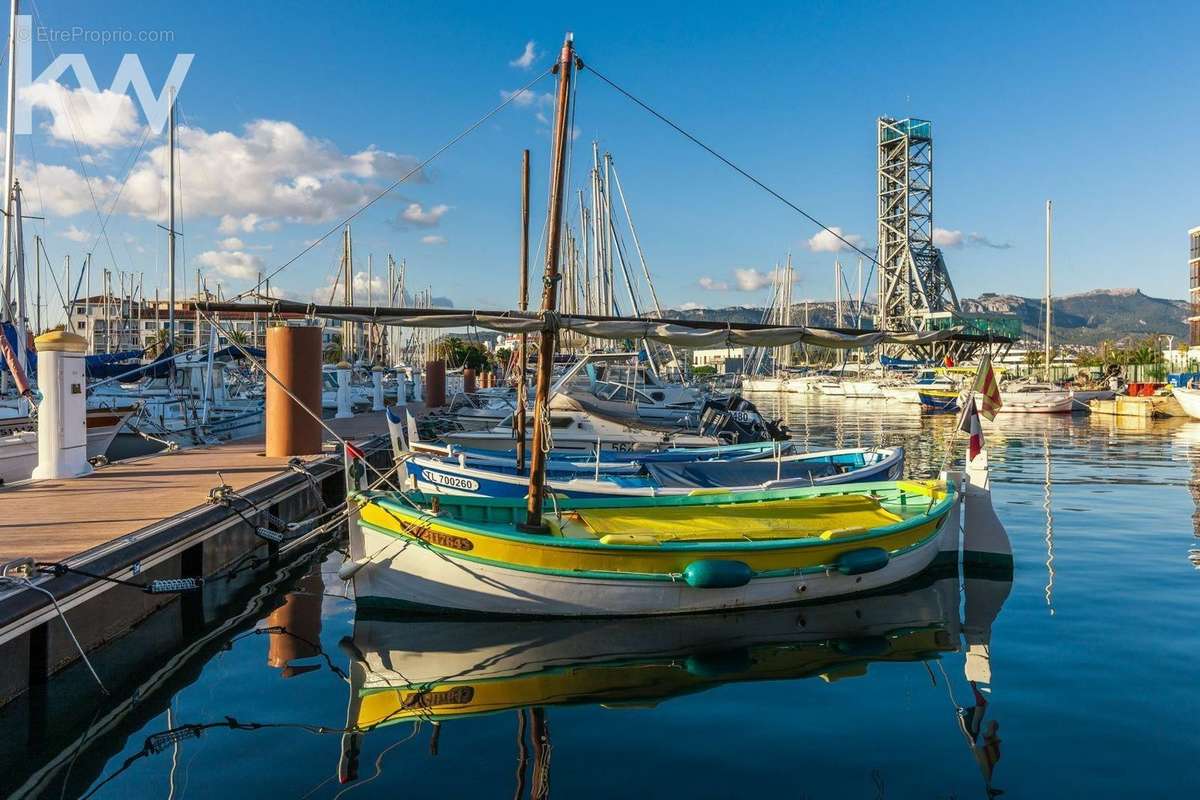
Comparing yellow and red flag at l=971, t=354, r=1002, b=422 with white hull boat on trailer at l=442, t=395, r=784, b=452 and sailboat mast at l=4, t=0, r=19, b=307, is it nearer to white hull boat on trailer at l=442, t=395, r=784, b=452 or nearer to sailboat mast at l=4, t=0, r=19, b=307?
white hull boat on trailer at l=442, t=395, r=784, b=452

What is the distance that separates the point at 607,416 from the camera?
22188 millimetres

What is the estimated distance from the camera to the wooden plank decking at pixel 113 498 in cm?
875

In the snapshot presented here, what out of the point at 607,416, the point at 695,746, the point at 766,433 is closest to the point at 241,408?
the point at 607,416

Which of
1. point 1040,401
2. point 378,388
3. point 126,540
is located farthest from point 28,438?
point 1040,401

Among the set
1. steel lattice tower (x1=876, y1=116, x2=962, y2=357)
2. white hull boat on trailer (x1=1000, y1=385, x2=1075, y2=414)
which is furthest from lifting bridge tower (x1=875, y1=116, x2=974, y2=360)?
white hull boat on trailer (x1=1000, y1=385, x2=1075, y2=414)

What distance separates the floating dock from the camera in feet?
23.3

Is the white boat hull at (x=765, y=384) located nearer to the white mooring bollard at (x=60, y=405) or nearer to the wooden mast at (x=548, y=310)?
the white mooring bollard at (x=60, y=405)

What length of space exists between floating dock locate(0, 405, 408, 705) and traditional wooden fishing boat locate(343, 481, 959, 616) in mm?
1157

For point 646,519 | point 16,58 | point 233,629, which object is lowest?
point 233,629

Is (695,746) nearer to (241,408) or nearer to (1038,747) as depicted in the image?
(1038,747)

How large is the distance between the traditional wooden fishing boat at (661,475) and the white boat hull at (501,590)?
2.96 m

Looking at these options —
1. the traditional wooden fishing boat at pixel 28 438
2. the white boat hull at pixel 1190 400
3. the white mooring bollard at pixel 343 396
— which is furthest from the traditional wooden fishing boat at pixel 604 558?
the white boat hull at pixel 1190 400

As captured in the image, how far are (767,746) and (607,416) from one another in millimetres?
15716

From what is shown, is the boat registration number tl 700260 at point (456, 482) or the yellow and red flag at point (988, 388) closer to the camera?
the yellow and red flag at point (988, 388)
